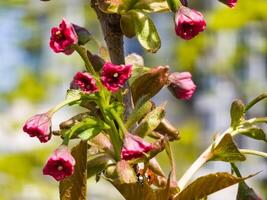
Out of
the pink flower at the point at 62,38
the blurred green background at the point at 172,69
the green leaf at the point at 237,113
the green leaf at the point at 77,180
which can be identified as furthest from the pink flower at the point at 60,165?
the blurred green background at the point at 172,69

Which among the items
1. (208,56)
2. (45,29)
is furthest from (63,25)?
(45,29)

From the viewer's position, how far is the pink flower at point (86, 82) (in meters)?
0.86

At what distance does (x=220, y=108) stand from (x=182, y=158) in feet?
10.4

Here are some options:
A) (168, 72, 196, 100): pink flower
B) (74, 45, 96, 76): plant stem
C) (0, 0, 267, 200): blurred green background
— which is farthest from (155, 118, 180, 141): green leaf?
(0, 0, 267, 200): blurred green background

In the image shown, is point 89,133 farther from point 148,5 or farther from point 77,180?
point 148,5

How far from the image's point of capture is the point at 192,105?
33.5ft

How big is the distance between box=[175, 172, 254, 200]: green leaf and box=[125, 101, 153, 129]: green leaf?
0.36 feet

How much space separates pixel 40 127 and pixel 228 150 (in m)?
0.24

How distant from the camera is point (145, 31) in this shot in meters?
0.97

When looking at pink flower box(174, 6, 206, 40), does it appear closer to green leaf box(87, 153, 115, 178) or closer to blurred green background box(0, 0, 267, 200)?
green leaf box(87, 153, 115, 178)

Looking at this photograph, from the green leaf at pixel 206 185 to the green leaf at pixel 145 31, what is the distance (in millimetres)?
191

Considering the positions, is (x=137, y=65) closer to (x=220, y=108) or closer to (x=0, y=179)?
(x=0, y=179)

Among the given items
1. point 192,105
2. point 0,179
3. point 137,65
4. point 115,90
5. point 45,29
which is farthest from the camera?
point 192,105

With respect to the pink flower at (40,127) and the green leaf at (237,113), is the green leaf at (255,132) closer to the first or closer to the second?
the green leaf at (237,113)
